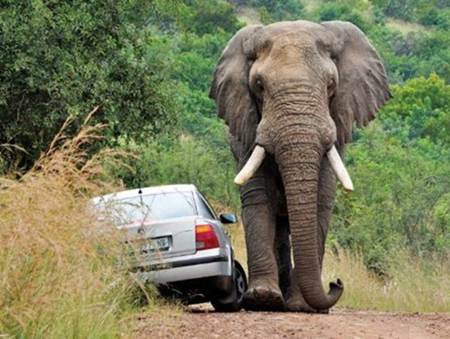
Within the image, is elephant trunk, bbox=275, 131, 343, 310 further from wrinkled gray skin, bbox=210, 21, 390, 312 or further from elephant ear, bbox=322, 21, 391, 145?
elephant ear, bbox=322, 21, 391, 145

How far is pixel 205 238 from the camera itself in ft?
51.0

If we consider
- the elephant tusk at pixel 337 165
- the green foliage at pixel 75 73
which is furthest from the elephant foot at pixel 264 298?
the green foliage at pixel 75 73

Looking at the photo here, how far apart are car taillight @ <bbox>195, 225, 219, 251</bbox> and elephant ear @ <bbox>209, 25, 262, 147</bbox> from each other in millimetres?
1889

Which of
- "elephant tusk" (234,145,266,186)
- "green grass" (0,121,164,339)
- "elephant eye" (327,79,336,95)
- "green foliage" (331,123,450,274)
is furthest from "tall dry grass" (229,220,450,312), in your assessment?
"green grass" (0,121,164,339)

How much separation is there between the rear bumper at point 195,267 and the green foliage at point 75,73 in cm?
469

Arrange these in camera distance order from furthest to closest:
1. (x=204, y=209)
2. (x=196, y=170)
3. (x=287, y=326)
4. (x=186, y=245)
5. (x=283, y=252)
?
1. (x=196, y=170)
2. (x=283, y=252)
3. (x=204, y=209)
4. (x=186, y=245)
5. (x=287, y=326)

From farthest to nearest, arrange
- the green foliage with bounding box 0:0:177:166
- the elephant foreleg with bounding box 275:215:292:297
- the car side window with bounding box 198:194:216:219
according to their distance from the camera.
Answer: the green foliage with bounding box 0:0:177:166, the elephant foreleg with bounding box 275:215:292:297, the car side window with bounding box 198:194:216:219

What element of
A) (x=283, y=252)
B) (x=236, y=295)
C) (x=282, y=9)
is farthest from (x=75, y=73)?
(x=282, y=9)

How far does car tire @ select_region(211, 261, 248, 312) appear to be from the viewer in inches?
641

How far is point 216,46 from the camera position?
88.6 m

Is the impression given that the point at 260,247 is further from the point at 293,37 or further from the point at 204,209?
the point at 293,37

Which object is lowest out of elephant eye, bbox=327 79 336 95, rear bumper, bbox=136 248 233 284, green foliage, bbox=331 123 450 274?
green foliage, bbox=331 123 450 274

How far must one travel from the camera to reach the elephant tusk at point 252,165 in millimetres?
16391

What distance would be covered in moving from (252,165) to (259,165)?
132mm
